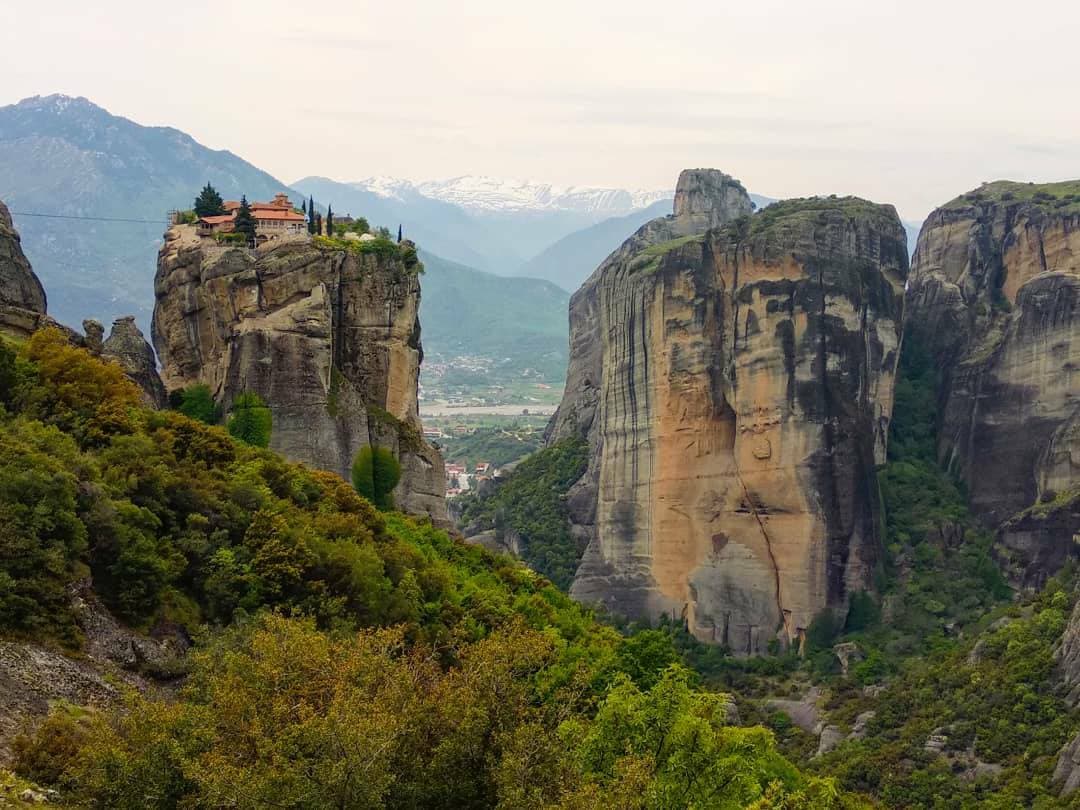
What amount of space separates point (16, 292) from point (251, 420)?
5.48 meters

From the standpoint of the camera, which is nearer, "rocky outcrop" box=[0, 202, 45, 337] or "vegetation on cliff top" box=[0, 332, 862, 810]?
"vegetation on cliff top" box=[0, 332, 862, 810]

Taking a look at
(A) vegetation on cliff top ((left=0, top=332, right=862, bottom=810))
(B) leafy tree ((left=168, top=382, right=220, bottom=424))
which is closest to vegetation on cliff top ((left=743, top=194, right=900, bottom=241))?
(B) leafy tree ((left=168, top=382, right=220, bottom=424))

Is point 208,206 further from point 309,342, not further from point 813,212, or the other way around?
point 813,212

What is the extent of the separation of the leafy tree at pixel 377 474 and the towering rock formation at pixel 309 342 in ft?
0.77

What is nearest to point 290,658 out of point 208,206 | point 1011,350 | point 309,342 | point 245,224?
point 309,342

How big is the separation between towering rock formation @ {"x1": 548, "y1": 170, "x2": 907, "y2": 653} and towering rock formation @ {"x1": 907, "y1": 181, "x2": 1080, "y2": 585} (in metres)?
4.05

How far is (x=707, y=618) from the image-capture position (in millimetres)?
52750

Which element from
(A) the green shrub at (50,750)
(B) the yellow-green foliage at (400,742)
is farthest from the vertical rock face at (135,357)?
(A) the green shrub at (50,750)

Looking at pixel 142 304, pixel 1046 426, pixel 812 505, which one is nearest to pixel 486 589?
pixel 812 505

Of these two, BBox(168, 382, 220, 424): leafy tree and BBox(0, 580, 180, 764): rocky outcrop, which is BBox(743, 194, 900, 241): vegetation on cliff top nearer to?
BBox(168, 382, 220, 424): leafy tree

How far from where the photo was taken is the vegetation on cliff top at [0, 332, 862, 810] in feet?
43.0

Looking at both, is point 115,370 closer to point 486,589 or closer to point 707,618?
point 486,589

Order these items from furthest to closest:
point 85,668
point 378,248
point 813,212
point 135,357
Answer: point 813,212
point 378,248
point 135,357
point 85,668

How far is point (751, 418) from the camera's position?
51.3 m
